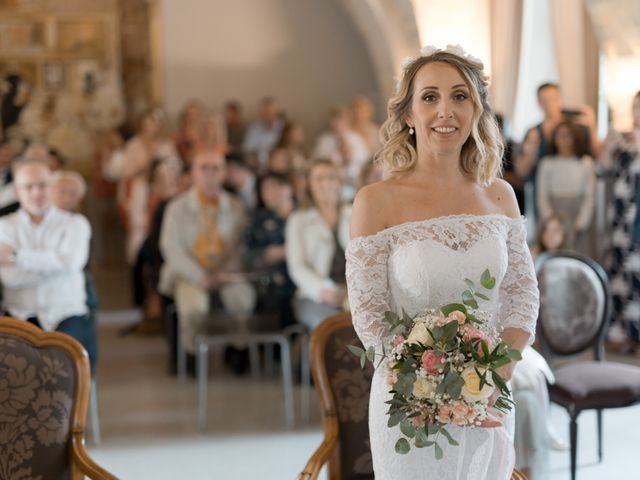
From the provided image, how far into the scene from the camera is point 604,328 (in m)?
4.50

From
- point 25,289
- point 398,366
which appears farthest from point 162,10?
point 398,366

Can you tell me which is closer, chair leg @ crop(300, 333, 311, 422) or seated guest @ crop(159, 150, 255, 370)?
chair leg @ crop(300, 333, 311, 422)

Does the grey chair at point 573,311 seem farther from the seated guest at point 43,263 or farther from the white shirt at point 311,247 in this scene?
the seated guest at point 43,263

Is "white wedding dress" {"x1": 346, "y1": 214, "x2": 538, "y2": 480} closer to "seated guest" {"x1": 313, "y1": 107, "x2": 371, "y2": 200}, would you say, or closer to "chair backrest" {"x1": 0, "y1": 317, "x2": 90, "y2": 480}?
"chair backrest" {"x1": 0, "y1": 317, "x2": 90, "y2": 480}

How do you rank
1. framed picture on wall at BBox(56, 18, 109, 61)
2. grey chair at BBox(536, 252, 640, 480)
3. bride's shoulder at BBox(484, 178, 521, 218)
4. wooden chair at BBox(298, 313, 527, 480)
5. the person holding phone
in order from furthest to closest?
framed picture on wall at BBox(56, 18, 109, 61) → the person holding phone → grey chair at BBox(536, 252, 640, 480) → wooden chair at BBox(298, 313, 527, 480) → bride's shoulder at BBox(484, 178, 521, 218)

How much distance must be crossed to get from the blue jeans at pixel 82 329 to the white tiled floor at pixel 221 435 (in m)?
0.46

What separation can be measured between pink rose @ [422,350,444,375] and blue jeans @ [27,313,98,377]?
3000 mm

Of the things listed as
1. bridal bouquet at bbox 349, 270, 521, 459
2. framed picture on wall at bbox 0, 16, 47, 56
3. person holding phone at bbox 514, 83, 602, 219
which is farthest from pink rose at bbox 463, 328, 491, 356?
framed picture on wall at bbox 0, 16, 47, 56

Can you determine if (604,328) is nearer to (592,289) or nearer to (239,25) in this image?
(592,289)

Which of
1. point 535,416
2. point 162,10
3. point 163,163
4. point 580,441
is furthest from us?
point 162,10

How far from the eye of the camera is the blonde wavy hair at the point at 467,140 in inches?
94.1

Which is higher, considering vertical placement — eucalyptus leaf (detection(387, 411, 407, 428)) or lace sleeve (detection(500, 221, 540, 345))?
lace sleeve (detection(500, 221, 540, 345))

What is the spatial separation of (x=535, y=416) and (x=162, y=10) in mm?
8369

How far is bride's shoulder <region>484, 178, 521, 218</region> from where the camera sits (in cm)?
249
